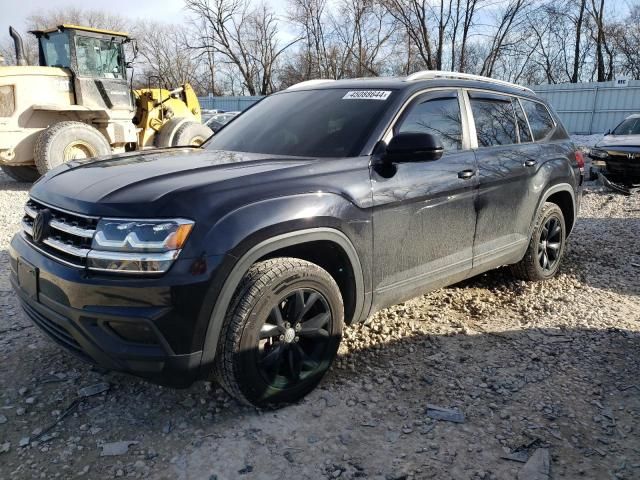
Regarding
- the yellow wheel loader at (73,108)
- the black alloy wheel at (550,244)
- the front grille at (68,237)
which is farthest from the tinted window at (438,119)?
the yellow wheel loader at (73,108)

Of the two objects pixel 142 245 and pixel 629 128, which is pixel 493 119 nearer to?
pixel 142 245

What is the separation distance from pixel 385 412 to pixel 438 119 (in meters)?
2.00

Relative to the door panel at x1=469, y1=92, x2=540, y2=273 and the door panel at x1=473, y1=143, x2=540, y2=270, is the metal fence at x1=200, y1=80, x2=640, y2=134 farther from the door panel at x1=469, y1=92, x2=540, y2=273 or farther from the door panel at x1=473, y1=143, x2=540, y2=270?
the door panel at x1=473, y1=143, x2=540, y2=270

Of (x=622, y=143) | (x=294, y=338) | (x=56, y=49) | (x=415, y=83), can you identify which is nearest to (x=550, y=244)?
(x=415, y=83)

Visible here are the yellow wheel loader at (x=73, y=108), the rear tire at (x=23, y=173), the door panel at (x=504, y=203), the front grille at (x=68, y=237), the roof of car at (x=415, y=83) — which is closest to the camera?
the front grille at (x=68, y=237)

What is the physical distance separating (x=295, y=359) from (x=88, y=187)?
1.40 meters

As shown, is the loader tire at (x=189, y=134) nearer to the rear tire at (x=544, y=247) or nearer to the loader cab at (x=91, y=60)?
the loader cab at (x=91, y=60)

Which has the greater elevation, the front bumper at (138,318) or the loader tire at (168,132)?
the loader tire at (168,132)

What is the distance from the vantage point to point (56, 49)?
400 inches

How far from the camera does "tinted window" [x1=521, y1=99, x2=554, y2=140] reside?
4613mm

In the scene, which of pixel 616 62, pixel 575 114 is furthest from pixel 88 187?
pixel 616 62

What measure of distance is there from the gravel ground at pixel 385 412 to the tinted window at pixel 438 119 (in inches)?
55.1

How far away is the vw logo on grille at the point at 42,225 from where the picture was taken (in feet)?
8.69

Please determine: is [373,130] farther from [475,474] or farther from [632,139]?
[632,139]
